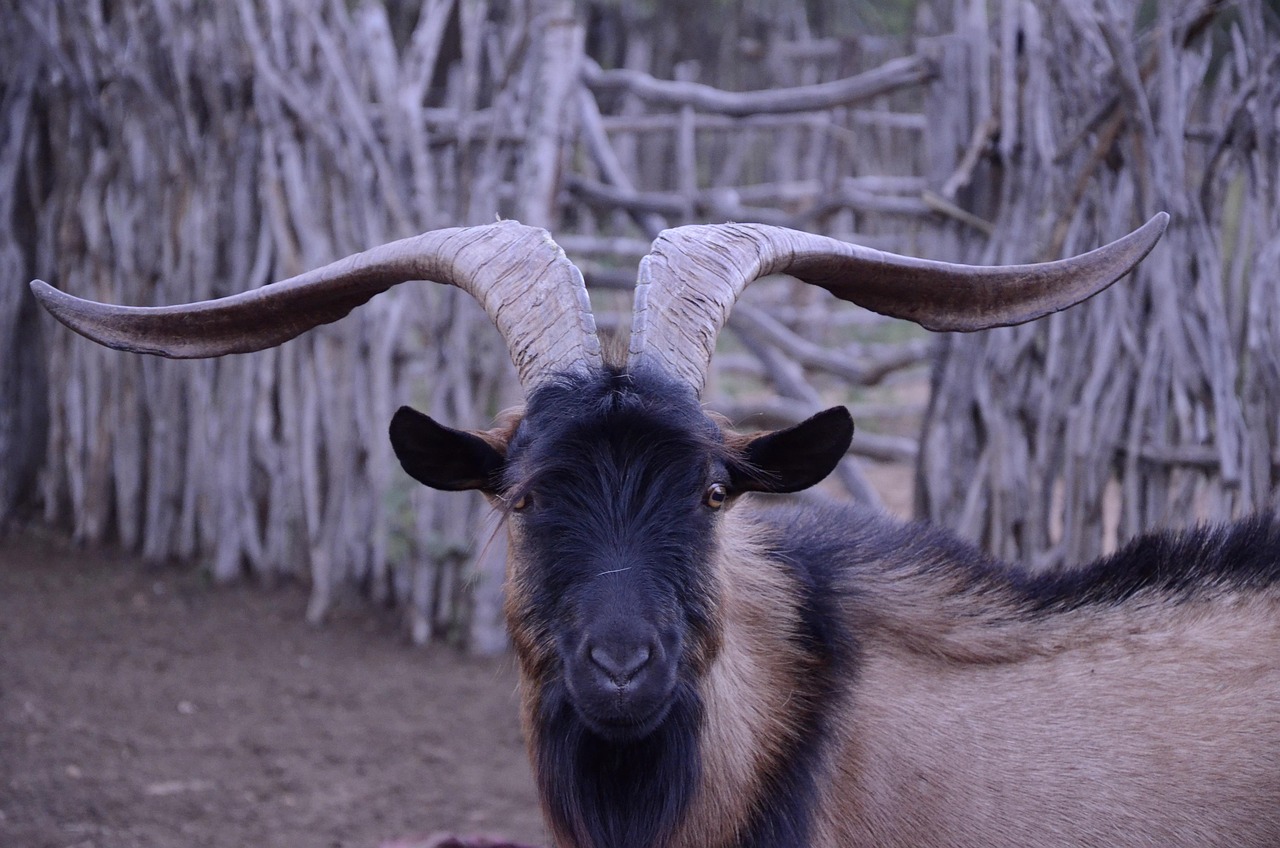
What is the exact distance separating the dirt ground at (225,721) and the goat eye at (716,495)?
5.66 ft

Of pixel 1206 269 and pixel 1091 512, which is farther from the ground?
pixel 1206 269

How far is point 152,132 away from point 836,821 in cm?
554

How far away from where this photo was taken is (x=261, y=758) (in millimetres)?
4984

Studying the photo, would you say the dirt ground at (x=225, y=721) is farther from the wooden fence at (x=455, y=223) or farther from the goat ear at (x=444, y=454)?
the goat ear at (x=444, y=454)

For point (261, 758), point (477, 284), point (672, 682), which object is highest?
point (477, 284)

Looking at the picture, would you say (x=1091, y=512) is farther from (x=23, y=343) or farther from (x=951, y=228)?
(x=23, y=343)

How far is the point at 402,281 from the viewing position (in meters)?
3.13

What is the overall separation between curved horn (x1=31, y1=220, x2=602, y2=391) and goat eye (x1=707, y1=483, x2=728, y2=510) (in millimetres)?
406

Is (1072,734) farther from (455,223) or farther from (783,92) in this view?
(783,92)

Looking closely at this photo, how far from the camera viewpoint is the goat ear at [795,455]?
2637 mm

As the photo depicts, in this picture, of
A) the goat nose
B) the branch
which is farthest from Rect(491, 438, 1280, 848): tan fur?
the branch

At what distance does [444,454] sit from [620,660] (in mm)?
727

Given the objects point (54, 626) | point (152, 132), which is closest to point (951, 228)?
point (152, 132)

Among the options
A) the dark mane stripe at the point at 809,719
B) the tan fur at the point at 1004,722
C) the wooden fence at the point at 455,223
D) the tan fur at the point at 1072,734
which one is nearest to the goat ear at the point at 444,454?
the tan fur at the point at 1004,722
